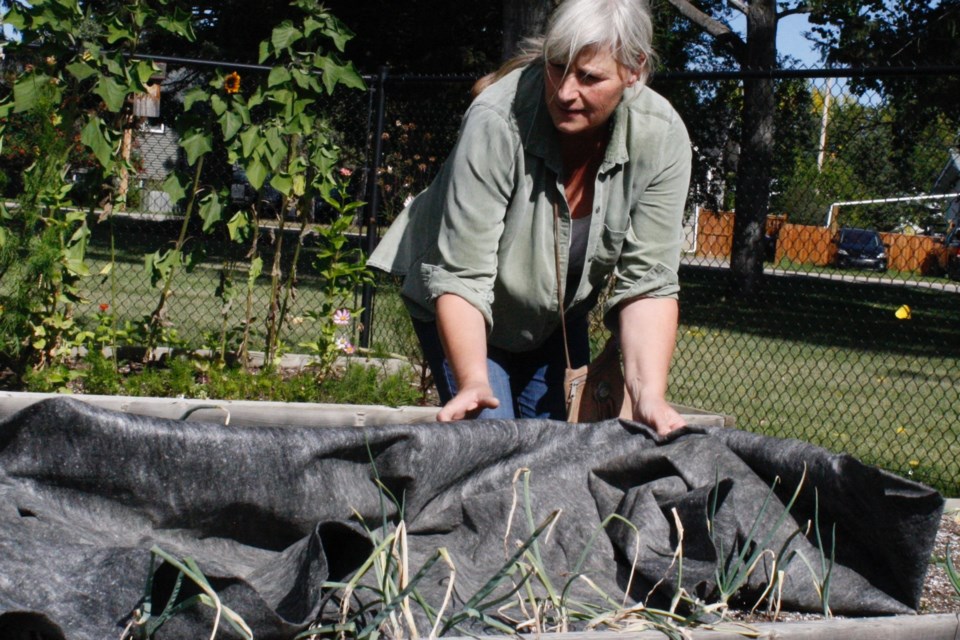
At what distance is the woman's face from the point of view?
7.62ft

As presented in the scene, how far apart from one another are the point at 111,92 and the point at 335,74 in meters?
1.07

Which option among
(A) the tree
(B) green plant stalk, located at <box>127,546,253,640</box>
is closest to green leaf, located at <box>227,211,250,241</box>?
(A) the tree

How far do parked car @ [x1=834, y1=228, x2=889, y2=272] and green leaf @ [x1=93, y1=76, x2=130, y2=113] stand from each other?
18.4 ft

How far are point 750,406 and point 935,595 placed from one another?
16.3ft

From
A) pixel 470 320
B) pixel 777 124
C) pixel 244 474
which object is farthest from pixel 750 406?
pixel 244 474

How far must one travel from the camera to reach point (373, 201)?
22.9 feet

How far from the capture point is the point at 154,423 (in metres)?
1.83

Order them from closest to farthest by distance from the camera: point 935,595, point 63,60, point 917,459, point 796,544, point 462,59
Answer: point 796,544 → point 935,595 → point 63,60 → point 917,459 → point 462,59

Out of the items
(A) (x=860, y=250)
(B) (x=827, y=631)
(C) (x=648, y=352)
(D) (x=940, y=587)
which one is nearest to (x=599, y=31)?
(C) (x=648, y=352)

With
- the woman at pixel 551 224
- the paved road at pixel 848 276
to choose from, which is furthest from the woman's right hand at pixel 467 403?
the paved road at pixel 848 276

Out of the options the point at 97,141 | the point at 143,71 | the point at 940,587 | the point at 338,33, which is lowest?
the point at 940,587

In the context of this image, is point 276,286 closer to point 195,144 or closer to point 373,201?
point 195,144

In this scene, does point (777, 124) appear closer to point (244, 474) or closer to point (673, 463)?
point (673, 463)

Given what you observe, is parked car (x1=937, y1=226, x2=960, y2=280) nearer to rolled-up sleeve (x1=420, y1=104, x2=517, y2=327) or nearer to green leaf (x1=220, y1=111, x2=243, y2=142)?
green leaf (x1=220, y1=111, x2=243, y2=142)
